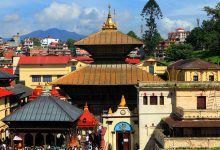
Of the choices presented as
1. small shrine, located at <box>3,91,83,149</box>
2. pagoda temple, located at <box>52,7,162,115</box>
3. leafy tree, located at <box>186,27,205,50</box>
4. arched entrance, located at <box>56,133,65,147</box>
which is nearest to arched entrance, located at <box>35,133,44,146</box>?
small shrine, located at <box>3,91,83,149</box>

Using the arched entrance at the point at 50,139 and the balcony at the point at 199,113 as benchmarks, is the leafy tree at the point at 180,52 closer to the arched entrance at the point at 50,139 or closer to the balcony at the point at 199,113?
the balcony at the point at 199,113

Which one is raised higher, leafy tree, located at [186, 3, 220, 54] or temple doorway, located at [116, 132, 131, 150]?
leafy tree, located at [186, 3, 220, 54]

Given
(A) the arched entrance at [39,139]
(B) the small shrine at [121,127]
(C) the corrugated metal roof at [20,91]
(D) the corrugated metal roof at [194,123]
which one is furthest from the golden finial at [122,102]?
(C) the corrugated metal roof at [20,91]

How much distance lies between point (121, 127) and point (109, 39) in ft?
33.3

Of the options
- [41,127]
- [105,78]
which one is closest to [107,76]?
[105,78]

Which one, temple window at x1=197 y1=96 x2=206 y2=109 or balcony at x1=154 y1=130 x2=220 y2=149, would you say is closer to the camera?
balcony at x1=154 y1=130 x2=220 y2=149

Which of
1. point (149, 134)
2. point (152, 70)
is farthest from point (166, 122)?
point (152, 70)

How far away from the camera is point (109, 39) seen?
173 ft

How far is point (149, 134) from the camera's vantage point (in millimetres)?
47188

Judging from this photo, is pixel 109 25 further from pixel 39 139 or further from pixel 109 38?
pixel 39 139

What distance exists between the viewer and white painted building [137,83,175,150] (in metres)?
47.0

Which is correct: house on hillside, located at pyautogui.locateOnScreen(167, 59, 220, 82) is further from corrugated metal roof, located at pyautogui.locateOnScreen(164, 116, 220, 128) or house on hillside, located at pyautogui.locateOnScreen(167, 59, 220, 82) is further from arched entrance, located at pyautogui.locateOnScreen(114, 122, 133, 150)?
corrugated metal roof, located at pyautogui.locateOnScreen(164, 116, 220, 128)

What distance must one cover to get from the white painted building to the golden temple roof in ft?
21.6

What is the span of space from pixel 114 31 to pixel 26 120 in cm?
2363
